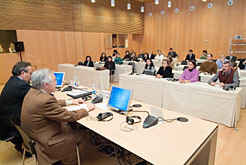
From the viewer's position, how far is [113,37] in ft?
→ 39.9

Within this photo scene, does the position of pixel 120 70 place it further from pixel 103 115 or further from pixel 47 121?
pixel 47 121

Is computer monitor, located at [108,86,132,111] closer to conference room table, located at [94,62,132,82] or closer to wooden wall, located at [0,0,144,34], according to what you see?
conference room table, located at [94,62,132,82]

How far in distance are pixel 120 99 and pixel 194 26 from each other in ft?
35.3

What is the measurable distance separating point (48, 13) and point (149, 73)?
650 cm

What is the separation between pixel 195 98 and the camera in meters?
3.68

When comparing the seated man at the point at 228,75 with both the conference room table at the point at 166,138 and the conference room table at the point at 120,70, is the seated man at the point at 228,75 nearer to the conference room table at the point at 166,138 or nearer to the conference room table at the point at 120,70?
the conference room table at the point at 166,138

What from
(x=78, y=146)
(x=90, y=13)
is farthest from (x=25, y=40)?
(x=78, y=146)

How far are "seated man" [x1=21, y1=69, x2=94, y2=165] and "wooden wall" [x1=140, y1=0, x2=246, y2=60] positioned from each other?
433 inches

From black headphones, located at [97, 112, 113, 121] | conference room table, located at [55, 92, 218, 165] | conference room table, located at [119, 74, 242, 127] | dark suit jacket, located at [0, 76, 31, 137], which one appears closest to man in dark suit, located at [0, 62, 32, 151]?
dark suit jacket, located at [0, 76, 31, 137]

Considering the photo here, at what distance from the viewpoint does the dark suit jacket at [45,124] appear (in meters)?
1.72

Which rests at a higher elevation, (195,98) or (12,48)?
(12,48)

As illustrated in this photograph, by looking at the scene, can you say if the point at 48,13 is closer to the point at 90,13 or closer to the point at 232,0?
the point at 90,13

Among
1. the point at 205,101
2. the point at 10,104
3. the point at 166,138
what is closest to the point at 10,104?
the point at 10,104

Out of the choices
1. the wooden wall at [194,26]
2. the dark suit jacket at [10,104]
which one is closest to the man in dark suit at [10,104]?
the dark suit jacket at [10,104]
